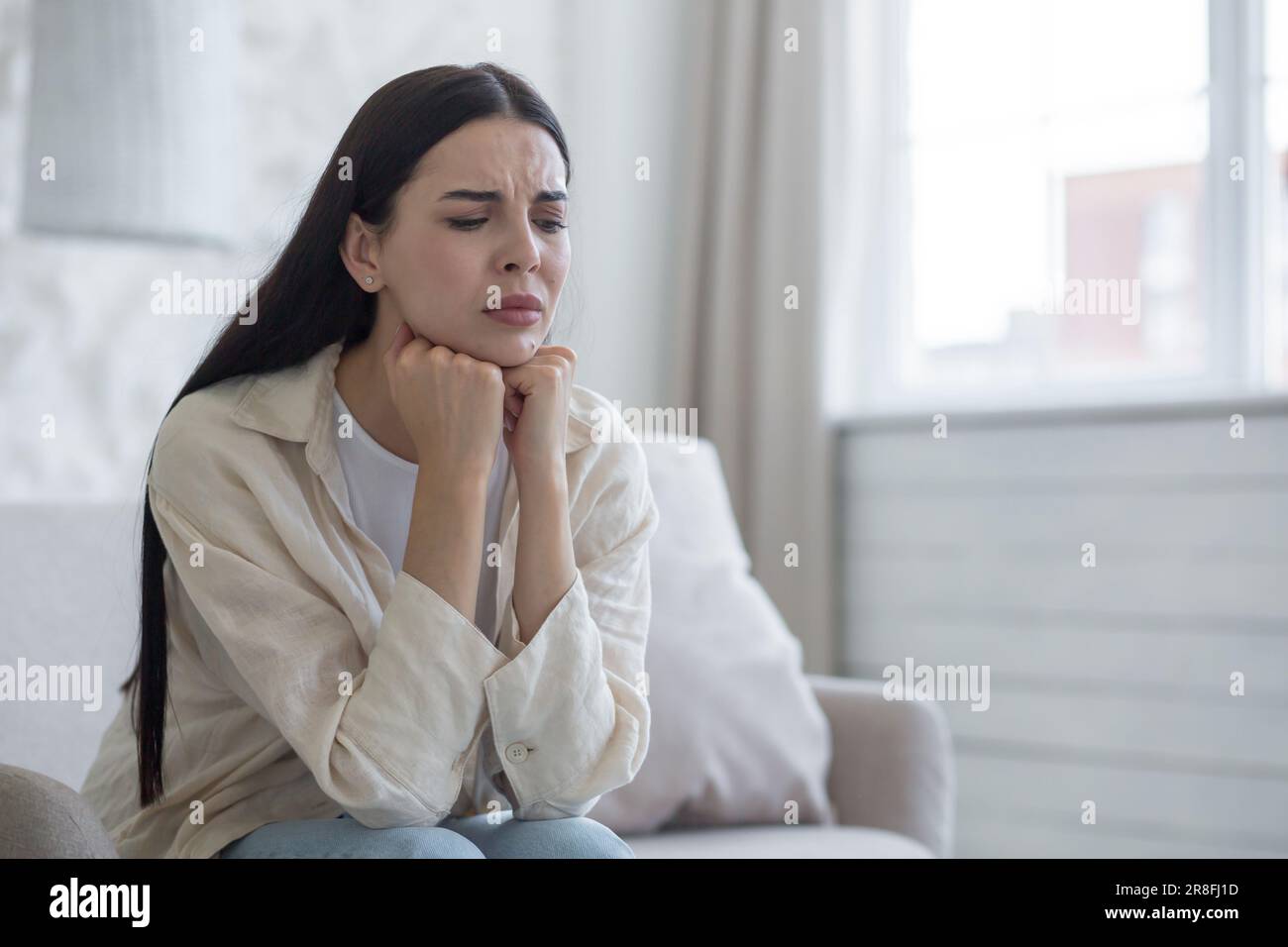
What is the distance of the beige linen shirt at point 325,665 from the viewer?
1018mm

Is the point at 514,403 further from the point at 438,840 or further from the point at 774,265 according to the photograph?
the point at 774,265

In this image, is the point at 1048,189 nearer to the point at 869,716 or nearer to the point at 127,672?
the point at 869,716

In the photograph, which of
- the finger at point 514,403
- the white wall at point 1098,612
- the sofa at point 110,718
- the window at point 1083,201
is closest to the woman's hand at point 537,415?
the finger at point 514,403

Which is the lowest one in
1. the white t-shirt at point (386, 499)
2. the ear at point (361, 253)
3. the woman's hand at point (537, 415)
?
the white t-shirt at point (386, 499)

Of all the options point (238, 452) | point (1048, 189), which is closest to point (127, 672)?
point (238, 452)

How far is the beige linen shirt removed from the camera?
3.34 ft

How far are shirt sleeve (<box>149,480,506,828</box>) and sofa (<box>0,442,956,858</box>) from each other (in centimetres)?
32

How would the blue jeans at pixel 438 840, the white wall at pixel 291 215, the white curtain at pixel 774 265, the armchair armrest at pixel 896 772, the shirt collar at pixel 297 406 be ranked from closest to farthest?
the blue jeans at pixel 438 840, the shirt collar at pixel 297 406, the armchair armrest at pixel 896 772, the white wall at pixel 291 215, the white curtain at pixel 774 265

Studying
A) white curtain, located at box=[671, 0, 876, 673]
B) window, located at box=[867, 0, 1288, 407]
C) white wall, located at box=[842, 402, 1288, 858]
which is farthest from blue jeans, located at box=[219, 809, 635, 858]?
window, located at box=[867, 0, 1288, 407]

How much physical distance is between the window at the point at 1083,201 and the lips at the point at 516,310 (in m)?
1.61

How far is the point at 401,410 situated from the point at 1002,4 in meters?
1.98

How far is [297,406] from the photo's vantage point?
112 centimetres

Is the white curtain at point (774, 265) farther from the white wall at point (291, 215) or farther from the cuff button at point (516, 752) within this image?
the cuff button at point (516, 752)
